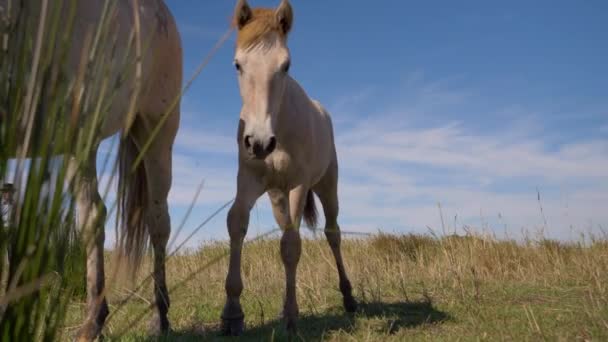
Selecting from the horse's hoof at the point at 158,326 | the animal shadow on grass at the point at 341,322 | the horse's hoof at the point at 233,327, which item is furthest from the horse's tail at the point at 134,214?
the horse's hoof at the point at 233,327

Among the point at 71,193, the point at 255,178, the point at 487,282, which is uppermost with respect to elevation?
the point at 255,178

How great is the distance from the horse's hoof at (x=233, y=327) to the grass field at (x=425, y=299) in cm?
7

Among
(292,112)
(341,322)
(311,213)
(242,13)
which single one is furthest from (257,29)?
(311,213)

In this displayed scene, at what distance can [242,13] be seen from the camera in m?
3.73

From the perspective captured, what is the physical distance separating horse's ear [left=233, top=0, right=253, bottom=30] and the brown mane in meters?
0.04

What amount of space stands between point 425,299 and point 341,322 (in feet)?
3.48

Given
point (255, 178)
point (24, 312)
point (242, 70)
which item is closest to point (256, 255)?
point (255, 178)

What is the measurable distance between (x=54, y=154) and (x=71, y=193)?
95 mm

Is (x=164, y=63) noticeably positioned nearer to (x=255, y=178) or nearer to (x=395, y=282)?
(x=255, y=178)

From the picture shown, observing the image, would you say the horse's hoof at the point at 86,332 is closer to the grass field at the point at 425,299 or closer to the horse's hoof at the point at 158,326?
the grass field at the point at 425,299

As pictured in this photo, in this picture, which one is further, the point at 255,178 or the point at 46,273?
the point at 255,178

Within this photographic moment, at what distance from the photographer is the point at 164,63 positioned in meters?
4.72

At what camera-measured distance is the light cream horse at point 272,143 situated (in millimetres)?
3361

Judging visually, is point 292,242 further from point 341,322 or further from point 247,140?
point 247,140
